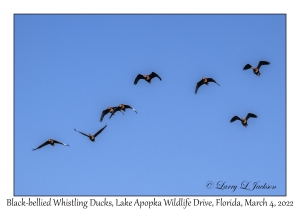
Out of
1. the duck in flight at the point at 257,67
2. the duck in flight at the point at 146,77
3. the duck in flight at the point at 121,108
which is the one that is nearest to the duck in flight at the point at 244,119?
the duck in flight at the point at 257,67

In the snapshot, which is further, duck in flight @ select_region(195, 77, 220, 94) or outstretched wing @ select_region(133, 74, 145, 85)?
duck in flight @ select_region(195, 77, 220, 94)

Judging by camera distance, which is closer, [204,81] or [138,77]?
[138,77]

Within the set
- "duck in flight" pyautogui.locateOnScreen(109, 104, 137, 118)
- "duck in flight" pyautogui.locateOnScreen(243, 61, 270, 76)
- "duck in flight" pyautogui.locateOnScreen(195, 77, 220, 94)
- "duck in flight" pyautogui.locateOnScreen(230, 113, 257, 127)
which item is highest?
"duck in flight" pyautogui.locateOnScreen(243, 61, 270, 76)

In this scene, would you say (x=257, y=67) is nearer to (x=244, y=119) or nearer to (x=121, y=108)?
(x=244, y=119)

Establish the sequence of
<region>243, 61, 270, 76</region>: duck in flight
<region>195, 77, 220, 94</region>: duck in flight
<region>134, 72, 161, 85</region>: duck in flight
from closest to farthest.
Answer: <region>134, 72, 161, 85</region>: duck in flight → <region>243, 61, 270, 76</region>: duck in flight → <region>195, 77, 220, 94</region>: duck in flight

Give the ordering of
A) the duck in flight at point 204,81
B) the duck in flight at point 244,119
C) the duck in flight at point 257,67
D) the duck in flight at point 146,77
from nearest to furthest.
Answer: the duck in flight at point 146,77
the duck in flight at point 257,67
the duck in flight at point 204,81
the duck in flight at point 244,119

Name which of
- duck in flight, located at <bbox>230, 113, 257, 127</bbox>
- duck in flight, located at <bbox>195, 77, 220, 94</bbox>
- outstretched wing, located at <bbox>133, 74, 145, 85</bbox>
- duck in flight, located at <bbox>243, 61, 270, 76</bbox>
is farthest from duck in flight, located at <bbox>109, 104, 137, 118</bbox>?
duck in flight, located at <bbox>243, 61, 270, 76</bbox>

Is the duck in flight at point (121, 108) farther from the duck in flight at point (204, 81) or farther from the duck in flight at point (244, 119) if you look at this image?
the duck in flight at point (244, 119)

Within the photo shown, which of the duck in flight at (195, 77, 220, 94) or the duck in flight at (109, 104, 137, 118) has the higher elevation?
the duck in flight at (195, 77, 220, 94)

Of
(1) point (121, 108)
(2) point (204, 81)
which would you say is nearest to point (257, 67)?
(2) point (204, 81)

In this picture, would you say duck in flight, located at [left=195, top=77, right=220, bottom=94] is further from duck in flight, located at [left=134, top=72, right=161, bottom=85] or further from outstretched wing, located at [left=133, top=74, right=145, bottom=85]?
outstretched wing, located at [left=133, top=74, right=145, bottom=85]
